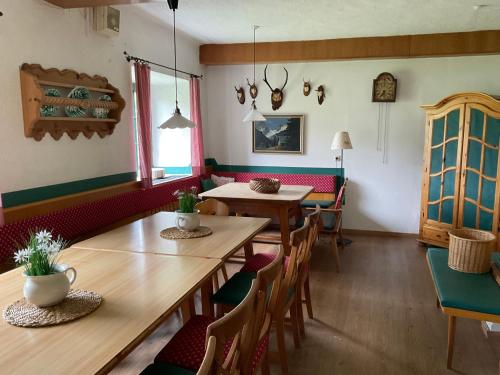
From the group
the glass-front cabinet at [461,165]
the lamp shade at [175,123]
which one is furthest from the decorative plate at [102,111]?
the glass-front cabinet at [461,165]

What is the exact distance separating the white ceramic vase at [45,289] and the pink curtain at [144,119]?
2652mm

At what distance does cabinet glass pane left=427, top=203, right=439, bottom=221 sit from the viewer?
189 inches

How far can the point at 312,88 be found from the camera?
5.59 m

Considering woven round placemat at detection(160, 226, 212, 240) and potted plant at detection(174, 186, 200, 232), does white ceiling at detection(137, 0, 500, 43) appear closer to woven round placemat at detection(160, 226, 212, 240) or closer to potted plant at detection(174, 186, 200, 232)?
potted plant at detection(174, 186, 200, 232)

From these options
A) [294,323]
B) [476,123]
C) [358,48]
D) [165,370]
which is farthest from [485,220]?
[165,370]

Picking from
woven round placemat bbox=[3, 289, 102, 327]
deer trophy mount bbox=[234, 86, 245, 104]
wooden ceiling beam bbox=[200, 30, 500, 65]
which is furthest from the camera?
deer trophy mount bbox=[234, 86, 245, 104]

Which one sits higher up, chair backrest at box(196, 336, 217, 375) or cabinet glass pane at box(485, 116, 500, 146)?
cabinet glass pane at box(485, 116, 500, 146)

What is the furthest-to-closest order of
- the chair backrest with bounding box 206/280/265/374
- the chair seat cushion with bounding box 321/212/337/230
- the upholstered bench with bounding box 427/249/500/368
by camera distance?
1. the chair seat cushion with bounding box 321/212/337/230
2. the upholstered bench with bounding box 427/249/500/368
3. the chair backrest with bounding box 206/280/265/374

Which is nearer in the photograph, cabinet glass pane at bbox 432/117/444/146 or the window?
cabinet glass pane at bbox 432/117/444/146

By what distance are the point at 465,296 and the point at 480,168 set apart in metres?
2.65

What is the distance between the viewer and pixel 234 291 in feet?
7.88

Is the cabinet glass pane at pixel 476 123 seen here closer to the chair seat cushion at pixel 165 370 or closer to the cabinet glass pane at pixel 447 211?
the cabinet glass pane at pixel 447 211

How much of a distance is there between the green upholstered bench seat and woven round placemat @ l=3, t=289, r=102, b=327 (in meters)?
1.94

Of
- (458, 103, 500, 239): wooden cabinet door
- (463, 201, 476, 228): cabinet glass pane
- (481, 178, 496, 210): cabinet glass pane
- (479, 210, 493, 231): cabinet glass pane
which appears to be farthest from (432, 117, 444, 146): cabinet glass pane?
(479, 210, 493, 231): cabinet glass pane
